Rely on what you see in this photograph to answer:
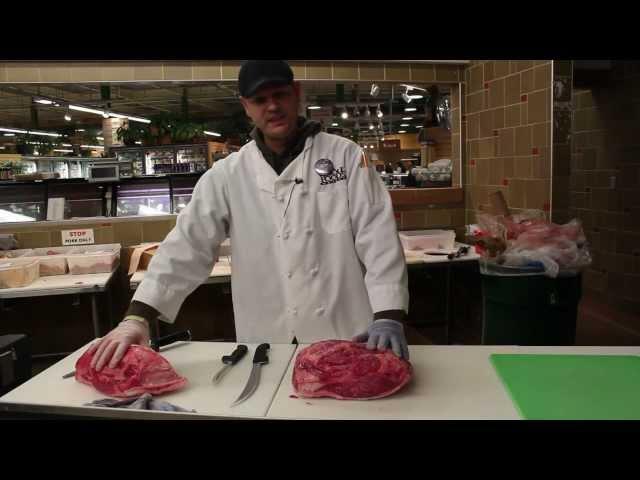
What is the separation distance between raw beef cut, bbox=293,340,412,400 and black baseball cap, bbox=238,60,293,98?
85 centimetres

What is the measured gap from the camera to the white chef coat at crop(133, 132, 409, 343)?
1.88m

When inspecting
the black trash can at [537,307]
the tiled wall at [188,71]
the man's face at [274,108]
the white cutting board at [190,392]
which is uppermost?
the tiled wall at [188,71]

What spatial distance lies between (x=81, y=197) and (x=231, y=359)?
125 inches

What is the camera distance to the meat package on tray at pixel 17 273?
3.24 m

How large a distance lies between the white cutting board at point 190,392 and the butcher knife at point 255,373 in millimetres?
14

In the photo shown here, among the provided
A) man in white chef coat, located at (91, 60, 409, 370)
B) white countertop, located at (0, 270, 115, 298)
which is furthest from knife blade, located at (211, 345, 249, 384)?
white countertop, located at (0, 270, 115, 298)

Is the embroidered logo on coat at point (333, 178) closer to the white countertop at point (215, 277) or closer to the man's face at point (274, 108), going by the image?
the man's face at point (274, 108)

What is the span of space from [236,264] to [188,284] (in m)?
0.26

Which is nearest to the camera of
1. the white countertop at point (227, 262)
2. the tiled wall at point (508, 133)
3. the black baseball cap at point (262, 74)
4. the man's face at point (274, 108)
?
the black baseball cap at point (262, 74)

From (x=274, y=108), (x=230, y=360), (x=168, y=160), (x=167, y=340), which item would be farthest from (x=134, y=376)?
(x=168, y=160)

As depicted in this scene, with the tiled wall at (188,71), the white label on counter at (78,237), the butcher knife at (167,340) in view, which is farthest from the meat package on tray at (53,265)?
the butcher knife at (167,340)

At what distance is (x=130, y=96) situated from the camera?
12133 mm

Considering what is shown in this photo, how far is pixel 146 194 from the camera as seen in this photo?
4.21 metres

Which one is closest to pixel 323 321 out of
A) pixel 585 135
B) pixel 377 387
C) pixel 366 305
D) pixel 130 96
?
pixel 366 305
